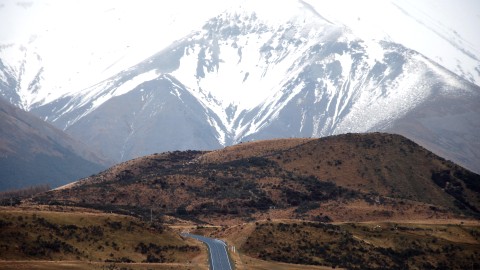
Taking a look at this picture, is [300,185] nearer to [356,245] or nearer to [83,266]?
[356,245]

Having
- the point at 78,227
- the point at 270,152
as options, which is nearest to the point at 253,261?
the point at 78,227

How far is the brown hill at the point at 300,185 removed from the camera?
5684 inches

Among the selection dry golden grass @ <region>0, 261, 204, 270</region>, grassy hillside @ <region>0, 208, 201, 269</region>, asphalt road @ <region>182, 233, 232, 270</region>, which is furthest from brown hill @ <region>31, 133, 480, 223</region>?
dry golden grass @ <region>0, 261, 204, 270</region>

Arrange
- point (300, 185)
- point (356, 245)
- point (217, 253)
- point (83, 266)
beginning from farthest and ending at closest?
point (300, 185) → point (356, 245) → point (217, 253) → point (83, 266)

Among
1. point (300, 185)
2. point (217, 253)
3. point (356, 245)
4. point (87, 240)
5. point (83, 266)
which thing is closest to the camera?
point (83, 266)

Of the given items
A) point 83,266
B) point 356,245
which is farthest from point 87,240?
Answer: point 356,245

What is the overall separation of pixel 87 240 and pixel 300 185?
7677cm

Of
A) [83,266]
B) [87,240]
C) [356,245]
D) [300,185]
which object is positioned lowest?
[356,245]

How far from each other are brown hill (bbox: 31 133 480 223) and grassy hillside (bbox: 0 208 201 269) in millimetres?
33984

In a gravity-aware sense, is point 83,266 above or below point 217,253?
above

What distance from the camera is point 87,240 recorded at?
89.8m

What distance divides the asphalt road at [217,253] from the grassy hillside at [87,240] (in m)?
2.47

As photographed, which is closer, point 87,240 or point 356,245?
point 87,240

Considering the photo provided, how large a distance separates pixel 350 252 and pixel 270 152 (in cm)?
8819
